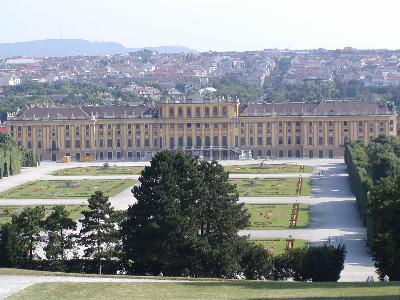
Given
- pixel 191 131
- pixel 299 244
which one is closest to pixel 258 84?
pixel 191 131

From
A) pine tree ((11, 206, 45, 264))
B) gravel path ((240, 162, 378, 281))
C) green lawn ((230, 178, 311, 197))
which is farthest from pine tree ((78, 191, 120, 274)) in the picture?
green lawn ((230, 178, 311, 197))

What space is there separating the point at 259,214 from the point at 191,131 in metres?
44.1

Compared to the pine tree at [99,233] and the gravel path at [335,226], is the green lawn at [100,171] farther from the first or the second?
the pine tree at [99,233]

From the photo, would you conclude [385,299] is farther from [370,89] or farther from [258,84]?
[258,84]

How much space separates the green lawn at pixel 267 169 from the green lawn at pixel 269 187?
652 centimetres

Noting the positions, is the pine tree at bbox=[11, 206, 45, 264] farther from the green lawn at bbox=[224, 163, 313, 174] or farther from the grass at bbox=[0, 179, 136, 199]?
the green lawn at bbox=[224, 163, 313, 174]

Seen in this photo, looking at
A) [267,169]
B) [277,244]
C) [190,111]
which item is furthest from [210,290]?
[190,111]

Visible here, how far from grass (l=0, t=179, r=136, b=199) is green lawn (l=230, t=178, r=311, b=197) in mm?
7652

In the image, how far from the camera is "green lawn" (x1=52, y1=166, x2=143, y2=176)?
83.2 meters

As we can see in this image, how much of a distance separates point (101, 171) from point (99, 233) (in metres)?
48.8

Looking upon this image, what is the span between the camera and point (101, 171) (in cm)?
8512

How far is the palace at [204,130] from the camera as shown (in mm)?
98188

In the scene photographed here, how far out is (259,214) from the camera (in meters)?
55.9

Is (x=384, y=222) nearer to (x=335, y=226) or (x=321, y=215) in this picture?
A: (x=335, y=226)
